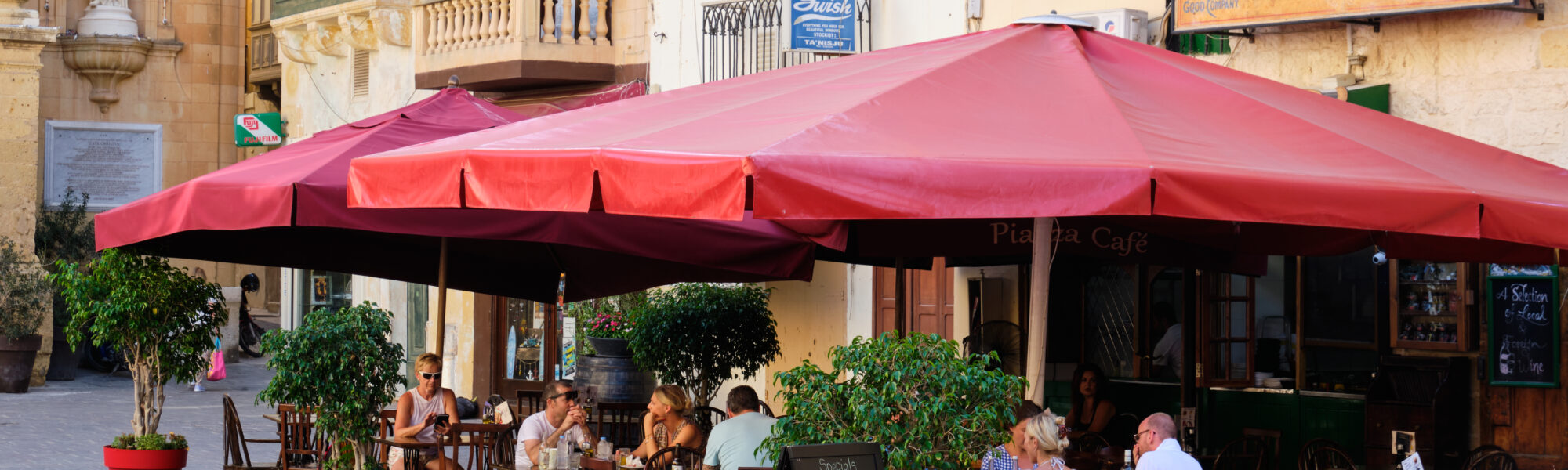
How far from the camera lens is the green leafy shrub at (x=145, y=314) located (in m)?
10.9

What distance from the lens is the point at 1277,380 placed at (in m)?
11.7

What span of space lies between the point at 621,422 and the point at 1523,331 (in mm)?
6223

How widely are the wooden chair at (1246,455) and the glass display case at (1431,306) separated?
109 cm

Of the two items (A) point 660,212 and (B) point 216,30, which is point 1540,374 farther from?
(B) point 216,30

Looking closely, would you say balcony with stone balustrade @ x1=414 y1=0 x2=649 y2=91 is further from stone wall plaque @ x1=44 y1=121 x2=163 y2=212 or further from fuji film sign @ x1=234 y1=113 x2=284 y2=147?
stone wall plaque @ x1=44 y1=121 x2=163 y2=212

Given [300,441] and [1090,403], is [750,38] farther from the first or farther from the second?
[300,441]

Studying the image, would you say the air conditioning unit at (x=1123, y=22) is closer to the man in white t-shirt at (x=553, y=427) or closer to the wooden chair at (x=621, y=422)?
the wooden chair at (x=621, y=422)

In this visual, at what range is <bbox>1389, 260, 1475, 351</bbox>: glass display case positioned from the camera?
10219 millimetres

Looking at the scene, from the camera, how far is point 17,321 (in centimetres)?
2153

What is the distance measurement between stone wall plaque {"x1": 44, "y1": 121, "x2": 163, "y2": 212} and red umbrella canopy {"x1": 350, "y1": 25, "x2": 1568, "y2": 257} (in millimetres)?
22597

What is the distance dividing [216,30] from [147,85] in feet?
5.10

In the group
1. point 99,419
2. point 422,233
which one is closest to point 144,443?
point 422,233

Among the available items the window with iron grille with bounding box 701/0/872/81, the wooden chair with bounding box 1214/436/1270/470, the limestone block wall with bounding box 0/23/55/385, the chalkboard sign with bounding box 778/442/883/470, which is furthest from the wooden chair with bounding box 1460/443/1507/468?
the limestone block wall with bounding box 0/23/55/385

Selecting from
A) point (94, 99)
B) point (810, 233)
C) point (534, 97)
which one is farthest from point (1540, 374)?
point (94, 99)
